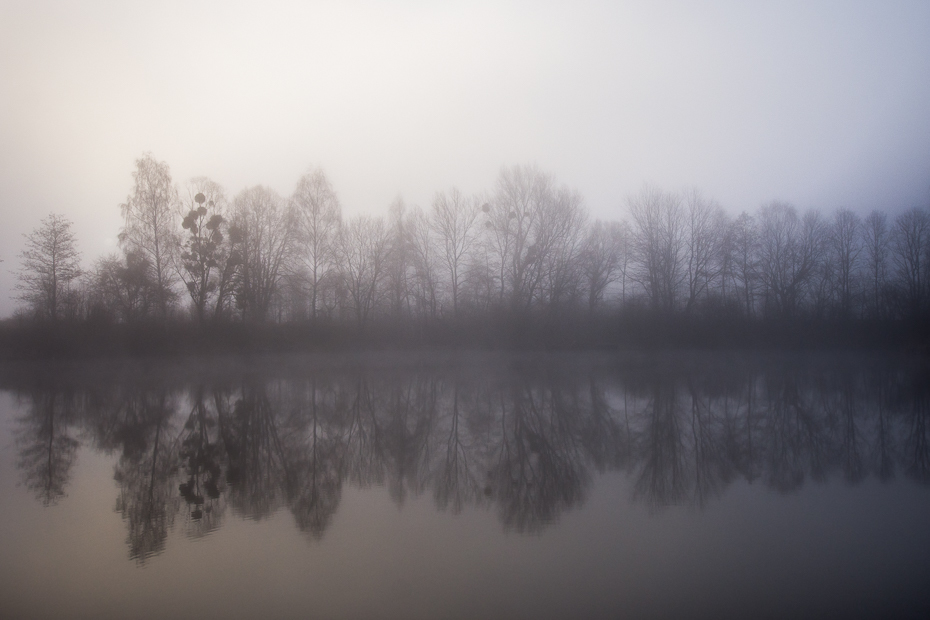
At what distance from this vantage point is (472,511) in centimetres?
595

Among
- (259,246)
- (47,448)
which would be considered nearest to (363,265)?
(259,246)

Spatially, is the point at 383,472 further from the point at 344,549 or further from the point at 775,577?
the point at 775,577

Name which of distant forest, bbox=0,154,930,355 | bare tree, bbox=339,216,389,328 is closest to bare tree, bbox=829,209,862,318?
distant forest, bbox=0,154,930,355

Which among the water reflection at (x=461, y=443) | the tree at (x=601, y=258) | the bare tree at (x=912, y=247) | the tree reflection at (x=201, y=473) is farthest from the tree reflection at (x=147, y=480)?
the bare tree at (x=912, y=247)

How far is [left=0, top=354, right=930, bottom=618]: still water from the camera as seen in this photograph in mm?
4062

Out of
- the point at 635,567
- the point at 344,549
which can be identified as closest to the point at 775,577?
the point at 635,567

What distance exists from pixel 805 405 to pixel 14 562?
1492cm

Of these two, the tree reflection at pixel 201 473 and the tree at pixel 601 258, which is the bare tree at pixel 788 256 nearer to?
the tree at pixel 601 258

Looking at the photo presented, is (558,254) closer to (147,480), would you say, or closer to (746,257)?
(746,257)

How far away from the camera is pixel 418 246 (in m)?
38.6

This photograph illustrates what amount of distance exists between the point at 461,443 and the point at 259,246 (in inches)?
1131

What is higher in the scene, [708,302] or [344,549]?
[708,302]

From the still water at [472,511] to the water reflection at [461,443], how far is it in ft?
0.19

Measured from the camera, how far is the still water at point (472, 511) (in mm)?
4062
